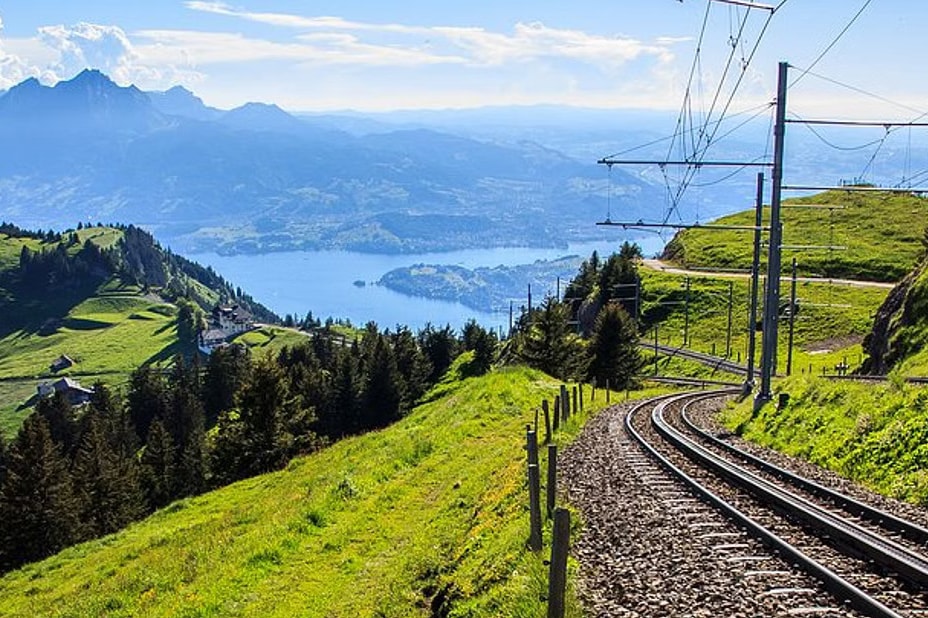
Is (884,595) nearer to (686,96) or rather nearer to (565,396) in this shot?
(565,396)

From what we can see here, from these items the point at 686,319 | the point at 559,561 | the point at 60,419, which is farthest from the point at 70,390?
the point at 559,561

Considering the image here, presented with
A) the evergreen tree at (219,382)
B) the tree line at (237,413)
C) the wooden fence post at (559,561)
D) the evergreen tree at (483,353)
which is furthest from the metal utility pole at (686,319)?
the wooden fence post at (559,561)

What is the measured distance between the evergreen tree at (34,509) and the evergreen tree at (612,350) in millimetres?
41201

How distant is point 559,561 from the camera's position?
8336mm

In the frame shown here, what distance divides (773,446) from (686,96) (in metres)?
16.2

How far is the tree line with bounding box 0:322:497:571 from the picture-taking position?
1971 inches

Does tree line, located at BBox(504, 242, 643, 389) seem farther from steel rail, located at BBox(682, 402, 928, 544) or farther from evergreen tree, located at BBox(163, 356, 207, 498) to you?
evergreen tree, located at BBox(163, 356, 207, 498)

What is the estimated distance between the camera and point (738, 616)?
28.9 ft

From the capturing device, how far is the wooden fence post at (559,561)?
8.21 meters

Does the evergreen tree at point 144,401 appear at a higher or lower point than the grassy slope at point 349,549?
lower

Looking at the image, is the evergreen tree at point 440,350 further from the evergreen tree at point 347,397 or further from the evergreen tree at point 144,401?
the evergreen tree at point 144,401

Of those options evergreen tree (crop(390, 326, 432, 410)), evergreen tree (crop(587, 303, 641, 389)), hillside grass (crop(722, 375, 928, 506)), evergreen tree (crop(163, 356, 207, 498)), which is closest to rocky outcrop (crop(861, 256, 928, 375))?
evergreen tree (crop(587, 303, 641, 389))

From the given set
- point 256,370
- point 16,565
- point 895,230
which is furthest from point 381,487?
point 895,230

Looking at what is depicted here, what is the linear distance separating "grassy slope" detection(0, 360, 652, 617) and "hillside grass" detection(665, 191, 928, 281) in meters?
85.7
